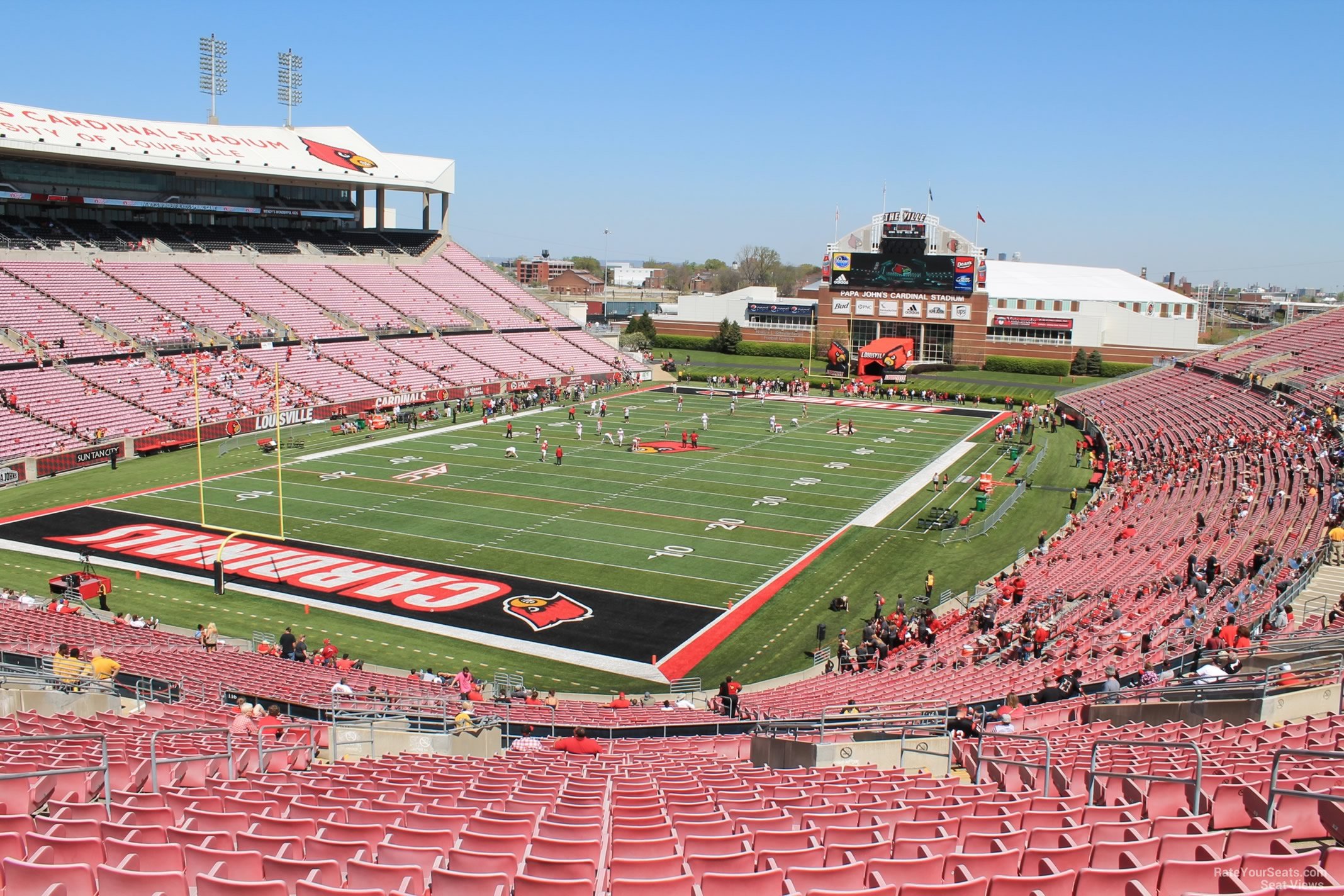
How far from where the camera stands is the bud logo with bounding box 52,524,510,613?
2467 centimetres

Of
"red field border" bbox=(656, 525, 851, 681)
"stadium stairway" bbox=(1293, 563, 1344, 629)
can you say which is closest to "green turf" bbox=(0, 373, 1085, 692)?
"red field border" bbox=(656, 525, 851, 681)

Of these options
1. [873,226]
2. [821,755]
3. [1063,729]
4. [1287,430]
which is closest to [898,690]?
[1063,729]

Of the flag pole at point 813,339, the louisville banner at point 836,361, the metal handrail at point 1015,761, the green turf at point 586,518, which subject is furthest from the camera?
the flag pole at point 813,339

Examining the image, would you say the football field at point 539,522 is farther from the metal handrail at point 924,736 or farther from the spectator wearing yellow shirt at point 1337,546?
the spectator wearing yellow shirt at point 1337,546

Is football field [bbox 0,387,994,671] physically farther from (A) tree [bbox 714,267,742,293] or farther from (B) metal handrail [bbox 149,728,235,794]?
(A) tree [bbox 714,267,742,293]

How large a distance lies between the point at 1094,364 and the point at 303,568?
193 ft

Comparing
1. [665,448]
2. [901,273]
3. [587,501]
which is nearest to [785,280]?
[901,273]

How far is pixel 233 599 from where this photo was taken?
24.1m

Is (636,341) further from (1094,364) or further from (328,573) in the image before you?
(328,573)

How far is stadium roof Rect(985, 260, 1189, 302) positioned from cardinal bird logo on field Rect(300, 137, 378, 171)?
44.6 metres

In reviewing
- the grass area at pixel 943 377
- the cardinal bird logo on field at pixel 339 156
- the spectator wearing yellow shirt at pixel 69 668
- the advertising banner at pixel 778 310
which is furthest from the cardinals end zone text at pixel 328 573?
the advertising banner at pixel 778 310

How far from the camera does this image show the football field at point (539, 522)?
24062 millimetres

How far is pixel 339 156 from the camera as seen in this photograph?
209 feet

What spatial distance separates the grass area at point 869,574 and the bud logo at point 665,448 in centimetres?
1068
